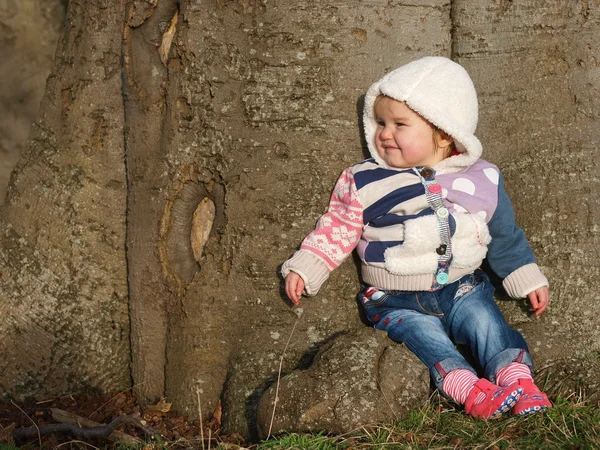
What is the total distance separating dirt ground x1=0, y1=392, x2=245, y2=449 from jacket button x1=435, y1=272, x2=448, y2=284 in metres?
1.11

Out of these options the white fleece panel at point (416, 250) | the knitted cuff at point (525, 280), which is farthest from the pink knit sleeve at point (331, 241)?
the knitted cuff at point (525, 280)

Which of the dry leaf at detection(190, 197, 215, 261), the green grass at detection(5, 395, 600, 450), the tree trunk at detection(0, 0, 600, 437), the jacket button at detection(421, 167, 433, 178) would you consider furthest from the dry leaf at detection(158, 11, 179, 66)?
the green grass at detection(5, 395, 600, 450)

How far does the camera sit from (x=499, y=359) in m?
3.35

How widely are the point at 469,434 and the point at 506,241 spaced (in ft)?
3.22

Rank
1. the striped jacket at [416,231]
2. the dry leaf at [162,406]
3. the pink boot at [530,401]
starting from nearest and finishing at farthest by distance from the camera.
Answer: the pink boot at [530,401] < the striped jacket at [416,231] < the dry leaf at [162,406]

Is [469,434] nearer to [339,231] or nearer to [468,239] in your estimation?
[468,239]

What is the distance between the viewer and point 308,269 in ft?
11.5

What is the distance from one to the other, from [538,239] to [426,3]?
1225 mm

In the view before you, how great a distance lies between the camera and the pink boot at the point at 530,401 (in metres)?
3.12

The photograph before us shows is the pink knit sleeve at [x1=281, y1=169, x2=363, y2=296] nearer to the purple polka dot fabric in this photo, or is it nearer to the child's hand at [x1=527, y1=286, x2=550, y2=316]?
the purple polka dot fabric

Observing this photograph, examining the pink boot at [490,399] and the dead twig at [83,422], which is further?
the dead twig at [83,422]

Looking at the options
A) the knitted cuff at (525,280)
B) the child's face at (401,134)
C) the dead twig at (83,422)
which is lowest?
Answer: the dead twig at (83,422)

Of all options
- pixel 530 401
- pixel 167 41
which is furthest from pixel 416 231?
pixel 167 41

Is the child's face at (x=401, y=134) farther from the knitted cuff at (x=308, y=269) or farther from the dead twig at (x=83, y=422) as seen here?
the dead twig at (x=83, y=422)
